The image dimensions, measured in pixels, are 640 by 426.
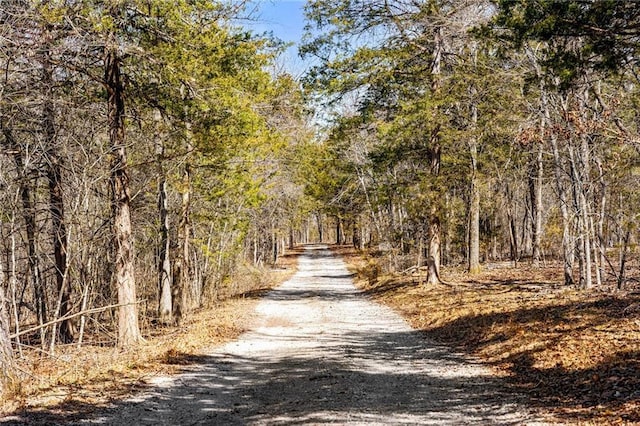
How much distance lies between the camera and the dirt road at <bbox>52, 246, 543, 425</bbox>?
262 inches

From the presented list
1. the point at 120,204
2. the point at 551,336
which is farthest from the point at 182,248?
the point at 551,336

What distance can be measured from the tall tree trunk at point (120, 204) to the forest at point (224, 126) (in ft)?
0.14

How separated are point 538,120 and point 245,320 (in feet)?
33.9

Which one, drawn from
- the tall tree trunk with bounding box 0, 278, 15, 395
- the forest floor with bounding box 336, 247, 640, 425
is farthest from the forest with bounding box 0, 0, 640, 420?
the forest floor with bounding box 336, 247, 640, 425

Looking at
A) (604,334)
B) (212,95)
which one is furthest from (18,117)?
(604,334)

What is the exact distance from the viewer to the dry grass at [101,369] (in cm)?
703

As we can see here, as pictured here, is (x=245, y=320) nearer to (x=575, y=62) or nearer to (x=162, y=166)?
(x=162, y=166)

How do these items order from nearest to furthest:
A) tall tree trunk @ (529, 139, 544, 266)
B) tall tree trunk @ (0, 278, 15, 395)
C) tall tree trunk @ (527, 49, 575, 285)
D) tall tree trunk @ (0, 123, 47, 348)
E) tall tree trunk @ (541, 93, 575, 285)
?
tall tree trunk @ (0, 278, 15, 395) < tall tree trunk @ (0, 123, 47, 348) < tall tree trunk @ (527, 49, 575, 285) < tall tree trunk @ (541, 93, 575, 285) < tall tree trunk @ (529, 139, 544, 266)

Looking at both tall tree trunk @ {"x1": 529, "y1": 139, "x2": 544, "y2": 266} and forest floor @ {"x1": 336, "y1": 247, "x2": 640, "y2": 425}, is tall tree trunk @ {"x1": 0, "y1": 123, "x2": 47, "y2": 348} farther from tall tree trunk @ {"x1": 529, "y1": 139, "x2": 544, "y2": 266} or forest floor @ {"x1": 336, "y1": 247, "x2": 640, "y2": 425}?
tall tree trunk @ {"x1": 529, "y1": 139, "x2": 544, "y2": 266}

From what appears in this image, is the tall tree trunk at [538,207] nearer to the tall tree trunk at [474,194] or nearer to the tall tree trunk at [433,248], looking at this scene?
the tall tree trunk at [474,194]

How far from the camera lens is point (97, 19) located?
373 inches

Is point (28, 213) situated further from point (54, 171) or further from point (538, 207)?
point (538, 207)

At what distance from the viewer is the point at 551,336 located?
959cm

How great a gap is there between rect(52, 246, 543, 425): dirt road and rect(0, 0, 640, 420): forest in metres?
2.03
